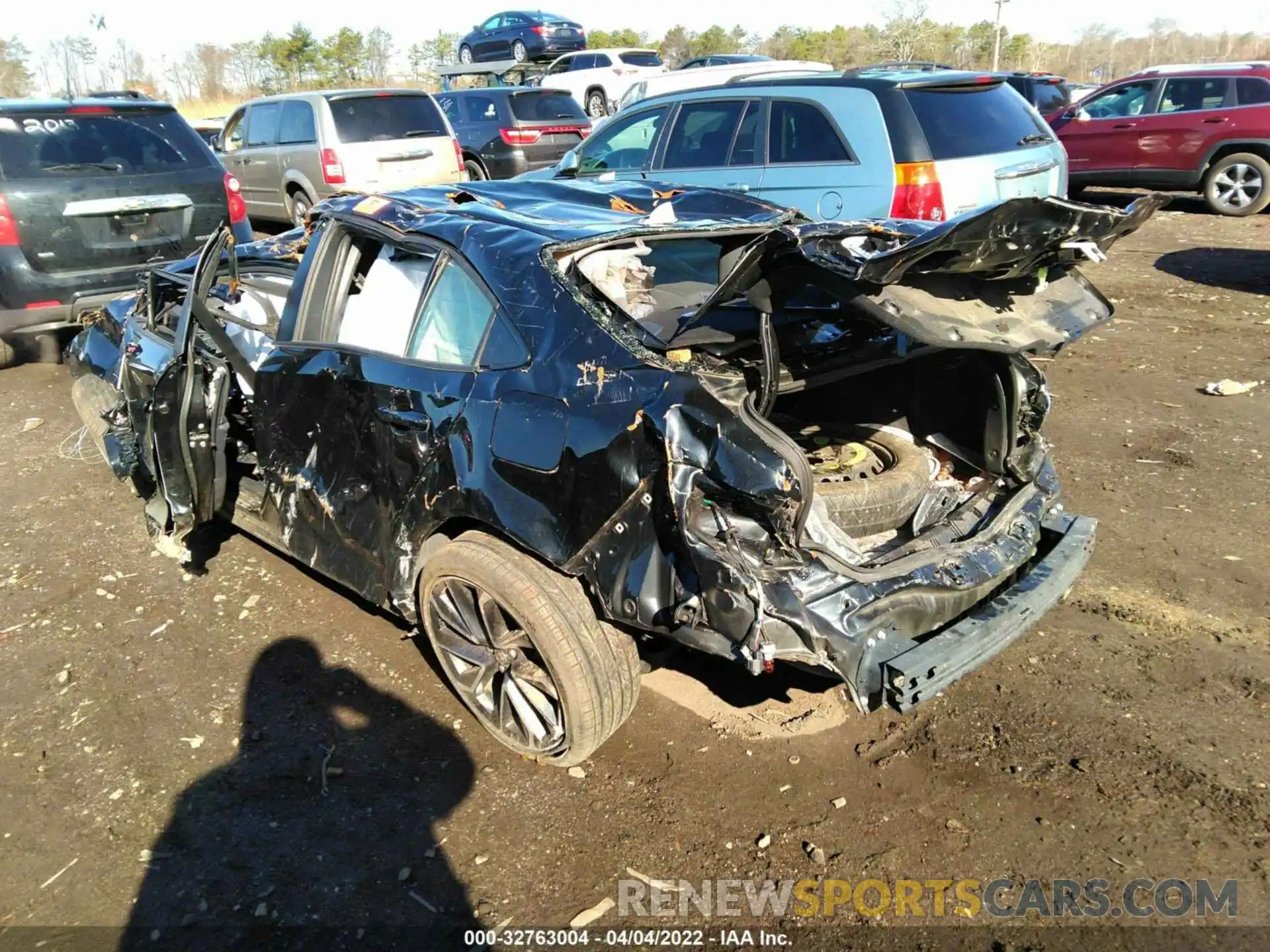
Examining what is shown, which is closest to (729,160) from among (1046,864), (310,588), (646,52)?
(310,588)

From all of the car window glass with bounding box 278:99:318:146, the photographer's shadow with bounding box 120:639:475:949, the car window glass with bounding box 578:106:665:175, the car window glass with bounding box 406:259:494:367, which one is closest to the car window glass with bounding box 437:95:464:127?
the car window glass with bounding box 278:99:318:146

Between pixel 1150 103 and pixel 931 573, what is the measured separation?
12.7 m

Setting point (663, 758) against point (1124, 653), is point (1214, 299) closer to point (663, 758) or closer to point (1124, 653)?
point (1124, 653)

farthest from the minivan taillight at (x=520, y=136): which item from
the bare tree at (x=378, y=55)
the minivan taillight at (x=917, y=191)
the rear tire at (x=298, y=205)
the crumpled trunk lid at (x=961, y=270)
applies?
the bare tree at (x=378, y=55)

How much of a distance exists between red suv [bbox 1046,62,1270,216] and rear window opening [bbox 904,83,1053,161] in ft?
22.0

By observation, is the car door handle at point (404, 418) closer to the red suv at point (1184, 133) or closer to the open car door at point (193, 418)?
the open car door at point (193, 418)

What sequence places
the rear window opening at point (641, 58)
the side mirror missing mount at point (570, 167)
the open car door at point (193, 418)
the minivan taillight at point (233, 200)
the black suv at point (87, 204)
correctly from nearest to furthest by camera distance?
the open car door at point (193, 418)
the black suv at point (87, 204)
the minivan taillight at point (233, 200)
the side mirror missing mount at point (570, 167)
the rear window opening at point (641, 58)

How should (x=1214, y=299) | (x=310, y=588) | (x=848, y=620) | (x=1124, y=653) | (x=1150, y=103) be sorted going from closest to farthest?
(x=848, y=620) < (x=1124, y=653) < (x=310, y=588) < (x=1214, y=299) < (x=1150, y=103)

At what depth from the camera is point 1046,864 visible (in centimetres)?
259

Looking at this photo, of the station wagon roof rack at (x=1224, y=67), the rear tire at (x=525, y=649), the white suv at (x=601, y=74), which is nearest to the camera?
the rear tire at (x=525, y=649)

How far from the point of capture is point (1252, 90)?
38.2 ft

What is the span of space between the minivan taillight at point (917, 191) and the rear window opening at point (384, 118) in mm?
6954

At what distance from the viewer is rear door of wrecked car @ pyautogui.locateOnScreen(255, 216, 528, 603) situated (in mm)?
3035

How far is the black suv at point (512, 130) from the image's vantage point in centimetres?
1328
